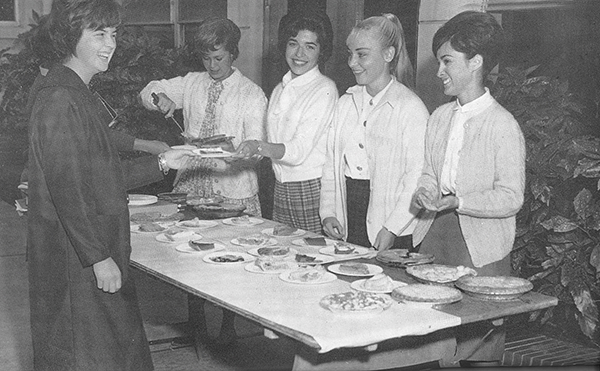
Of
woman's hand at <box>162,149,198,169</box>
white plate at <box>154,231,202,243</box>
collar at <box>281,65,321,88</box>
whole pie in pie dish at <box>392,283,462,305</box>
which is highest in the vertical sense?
collar at <box>281,65,321,88</box>

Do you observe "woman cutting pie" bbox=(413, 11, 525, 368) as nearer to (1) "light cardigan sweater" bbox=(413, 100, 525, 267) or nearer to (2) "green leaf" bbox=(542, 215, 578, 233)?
(1) "light cardigan sweater" bbox=(413, 100, 525, 267)

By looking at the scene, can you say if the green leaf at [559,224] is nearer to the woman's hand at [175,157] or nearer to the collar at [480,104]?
the collar at [480,104]

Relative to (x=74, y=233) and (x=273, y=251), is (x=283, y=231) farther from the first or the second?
(x=74, y=233)

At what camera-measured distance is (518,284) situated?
2.82 metres

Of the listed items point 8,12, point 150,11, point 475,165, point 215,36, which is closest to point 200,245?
point 475,165

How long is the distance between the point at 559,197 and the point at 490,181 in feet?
3.90

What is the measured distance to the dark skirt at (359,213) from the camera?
3891 mm

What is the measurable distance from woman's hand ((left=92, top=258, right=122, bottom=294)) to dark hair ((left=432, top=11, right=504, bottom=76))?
5.44 ft

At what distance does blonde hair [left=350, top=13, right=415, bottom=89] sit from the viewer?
149 inches

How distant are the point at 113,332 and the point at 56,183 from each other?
2.01 feet

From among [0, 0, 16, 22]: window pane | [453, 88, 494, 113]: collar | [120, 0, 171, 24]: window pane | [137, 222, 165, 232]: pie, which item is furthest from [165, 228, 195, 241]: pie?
[0, 0, 16, 22]: window pane

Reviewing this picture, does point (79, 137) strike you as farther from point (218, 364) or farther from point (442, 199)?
point (218, 364)

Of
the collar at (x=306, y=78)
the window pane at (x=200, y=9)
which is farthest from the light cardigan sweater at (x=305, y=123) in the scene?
the window pane at (x=200, y=9)

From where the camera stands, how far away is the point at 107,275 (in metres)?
2.84
